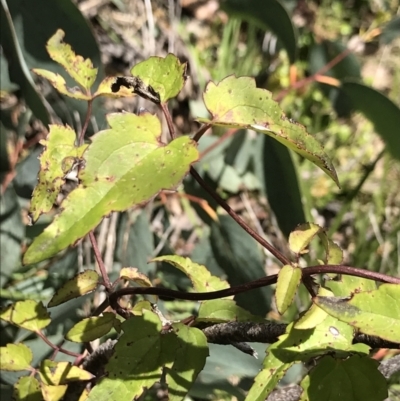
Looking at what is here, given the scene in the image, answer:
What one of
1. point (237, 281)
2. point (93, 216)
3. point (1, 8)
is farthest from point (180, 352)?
point (1, 8)

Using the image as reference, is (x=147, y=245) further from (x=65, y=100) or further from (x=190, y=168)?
(x=190, y=168)

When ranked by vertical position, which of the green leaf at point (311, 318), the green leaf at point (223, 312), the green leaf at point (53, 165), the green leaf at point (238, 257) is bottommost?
the green leaf at point (238, 257)

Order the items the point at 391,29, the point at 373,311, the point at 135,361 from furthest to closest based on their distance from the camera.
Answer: the point at 391,29, the point at 135,361, the point at 373,311

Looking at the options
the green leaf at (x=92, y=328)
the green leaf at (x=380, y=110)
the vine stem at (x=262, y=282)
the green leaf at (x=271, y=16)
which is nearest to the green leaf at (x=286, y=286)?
the vine stem at (x=262, y=282)

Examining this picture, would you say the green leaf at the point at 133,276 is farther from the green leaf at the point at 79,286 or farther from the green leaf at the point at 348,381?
the green leaf at the point at 348,381

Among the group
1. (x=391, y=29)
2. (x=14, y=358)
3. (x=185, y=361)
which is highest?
(x=391, y=29)

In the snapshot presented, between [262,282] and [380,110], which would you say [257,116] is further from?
[380,110]

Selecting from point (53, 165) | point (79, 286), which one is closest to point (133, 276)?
point (79, 286)
